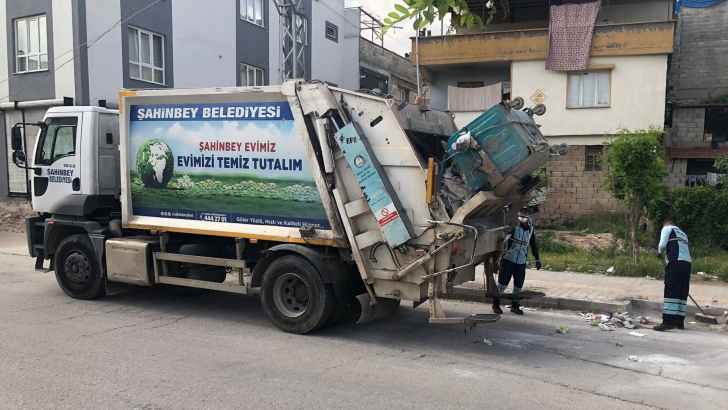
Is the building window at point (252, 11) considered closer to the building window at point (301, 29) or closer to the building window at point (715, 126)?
the building window at point (301, 29)

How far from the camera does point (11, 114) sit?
17828 millimetres

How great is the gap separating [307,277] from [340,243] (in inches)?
21.1

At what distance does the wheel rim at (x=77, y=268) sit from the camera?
8234 millimetres

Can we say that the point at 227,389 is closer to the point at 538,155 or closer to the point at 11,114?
the point at 538,155

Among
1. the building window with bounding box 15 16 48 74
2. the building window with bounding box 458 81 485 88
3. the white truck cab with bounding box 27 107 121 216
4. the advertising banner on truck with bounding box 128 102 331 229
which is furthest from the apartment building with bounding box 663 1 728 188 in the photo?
the building window with bounding box 15 16 48 74

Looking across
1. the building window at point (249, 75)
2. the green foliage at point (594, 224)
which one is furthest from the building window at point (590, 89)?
the building window at point (249, 75)

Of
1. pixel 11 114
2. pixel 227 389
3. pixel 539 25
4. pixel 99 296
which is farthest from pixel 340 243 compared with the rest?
pixel 539 25

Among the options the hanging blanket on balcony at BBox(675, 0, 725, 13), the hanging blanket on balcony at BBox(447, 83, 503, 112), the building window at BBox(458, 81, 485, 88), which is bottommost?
the hanging blanket on balcony at BBox(447, 83, 503, 112)

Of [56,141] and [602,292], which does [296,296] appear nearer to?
[56,141]

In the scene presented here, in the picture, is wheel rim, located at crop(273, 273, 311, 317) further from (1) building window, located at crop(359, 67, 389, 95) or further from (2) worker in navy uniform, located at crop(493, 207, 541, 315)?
(1) building window, located at crop(359, 67, 389, 95)

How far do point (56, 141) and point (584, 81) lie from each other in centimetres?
1495

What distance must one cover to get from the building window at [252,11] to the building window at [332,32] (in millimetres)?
5321

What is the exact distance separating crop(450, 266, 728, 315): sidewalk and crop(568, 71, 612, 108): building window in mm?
8959

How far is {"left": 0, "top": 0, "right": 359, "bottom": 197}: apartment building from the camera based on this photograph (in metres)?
16.4
